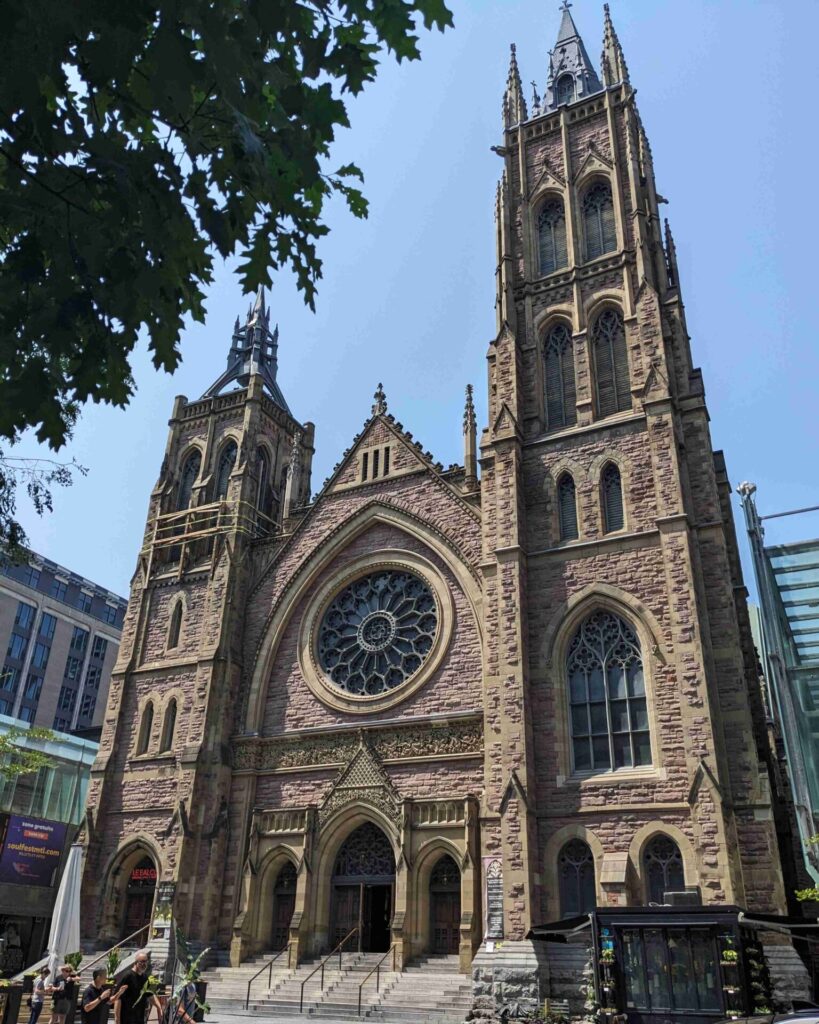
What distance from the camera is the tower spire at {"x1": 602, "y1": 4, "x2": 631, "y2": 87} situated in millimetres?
31438

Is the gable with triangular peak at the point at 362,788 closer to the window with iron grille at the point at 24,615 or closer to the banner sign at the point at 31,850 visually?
the banner sign at the point at 31,850

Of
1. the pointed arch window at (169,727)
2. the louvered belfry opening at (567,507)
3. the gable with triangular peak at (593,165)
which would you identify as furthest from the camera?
the gable with triangular peak at (593,165)

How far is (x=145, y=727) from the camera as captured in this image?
29.0 metres

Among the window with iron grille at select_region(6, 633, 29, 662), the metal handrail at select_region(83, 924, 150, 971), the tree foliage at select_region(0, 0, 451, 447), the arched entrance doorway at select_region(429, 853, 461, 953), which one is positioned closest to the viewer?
the tree foliage at select_region(0, 0, 451, 447)

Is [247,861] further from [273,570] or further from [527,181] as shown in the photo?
[527,181]

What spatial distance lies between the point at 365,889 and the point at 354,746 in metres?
3.84

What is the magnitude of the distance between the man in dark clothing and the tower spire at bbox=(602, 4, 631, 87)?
31.5 meters

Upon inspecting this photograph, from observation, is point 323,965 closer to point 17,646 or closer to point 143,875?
point 143,875

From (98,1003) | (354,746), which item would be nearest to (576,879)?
(354,746)

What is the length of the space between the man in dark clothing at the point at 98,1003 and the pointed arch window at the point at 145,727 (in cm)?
1664

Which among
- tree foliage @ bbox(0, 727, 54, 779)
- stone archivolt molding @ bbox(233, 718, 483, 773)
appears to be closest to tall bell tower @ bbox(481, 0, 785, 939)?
stone archivolt molding @ bbox(233, 718, 483, 773)

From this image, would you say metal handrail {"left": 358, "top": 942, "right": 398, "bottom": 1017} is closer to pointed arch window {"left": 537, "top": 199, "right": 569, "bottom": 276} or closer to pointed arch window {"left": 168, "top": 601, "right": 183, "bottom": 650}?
pointed arch window {"left": 168, "top": 601, "right": 183, "bottom": 650}

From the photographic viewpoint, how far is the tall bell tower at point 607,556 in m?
19.6

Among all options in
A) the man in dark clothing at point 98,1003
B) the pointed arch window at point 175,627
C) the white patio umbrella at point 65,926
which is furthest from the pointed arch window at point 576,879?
the pointed arch window at point 175,627
